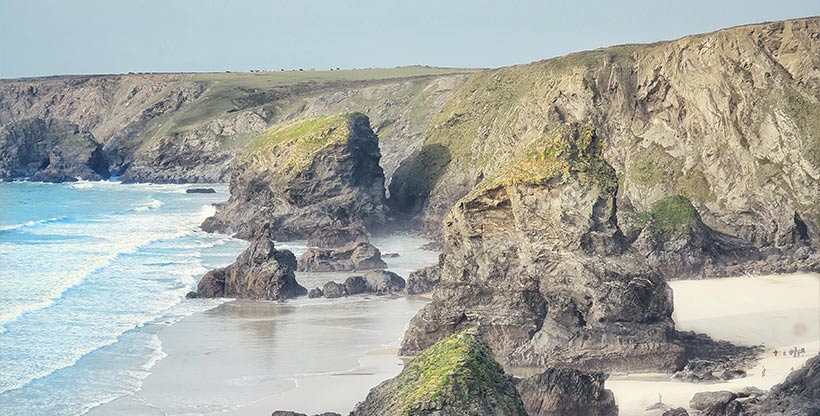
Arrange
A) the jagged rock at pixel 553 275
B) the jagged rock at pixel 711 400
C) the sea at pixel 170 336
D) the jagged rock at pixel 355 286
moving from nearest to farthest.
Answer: the jagged rock at pixel 711 400 → the sea at pixel 170 336 → the jagged rock at pixel 553 275 → the jagged rock at pixel 355 286

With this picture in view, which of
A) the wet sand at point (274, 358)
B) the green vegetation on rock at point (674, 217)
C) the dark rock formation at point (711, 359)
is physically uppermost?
the green vegetation on rock at point (674, 217)

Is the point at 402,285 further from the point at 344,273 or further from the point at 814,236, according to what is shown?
the point at 814,236

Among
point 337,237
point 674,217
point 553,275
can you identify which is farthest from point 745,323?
point 337,237

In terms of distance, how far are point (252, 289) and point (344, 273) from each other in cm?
709

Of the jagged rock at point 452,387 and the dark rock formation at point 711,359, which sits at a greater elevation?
the jagged rock at point 452,387

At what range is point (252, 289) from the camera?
136 ft

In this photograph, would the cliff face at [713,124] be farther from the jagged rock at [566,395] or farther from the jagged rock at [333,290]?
the jagged rock at [566,395]

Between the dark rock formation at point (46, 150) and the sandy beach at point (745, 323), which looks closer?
the sandy beach at point (745, 323)

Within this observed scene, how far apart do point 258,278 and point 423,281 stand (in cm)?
590

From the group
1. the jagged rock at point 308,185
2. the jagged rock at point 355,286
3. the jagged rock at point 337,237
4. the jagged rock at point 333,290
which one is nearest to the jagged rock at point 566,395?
the jagged rock at point 333,290

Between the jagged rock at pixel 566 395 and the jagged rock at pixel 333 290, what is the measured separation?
20.8 meters

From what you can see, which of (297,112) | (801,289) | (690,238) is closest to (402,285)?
(690,238)

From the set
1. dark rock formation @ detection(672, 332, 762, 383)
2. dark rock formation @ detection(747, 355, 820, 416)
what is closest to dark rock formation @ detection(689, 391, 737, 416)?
dark rock formation @ detection(747, 355, 820, 416)

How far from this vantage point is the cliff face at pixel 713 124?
1956 inches
